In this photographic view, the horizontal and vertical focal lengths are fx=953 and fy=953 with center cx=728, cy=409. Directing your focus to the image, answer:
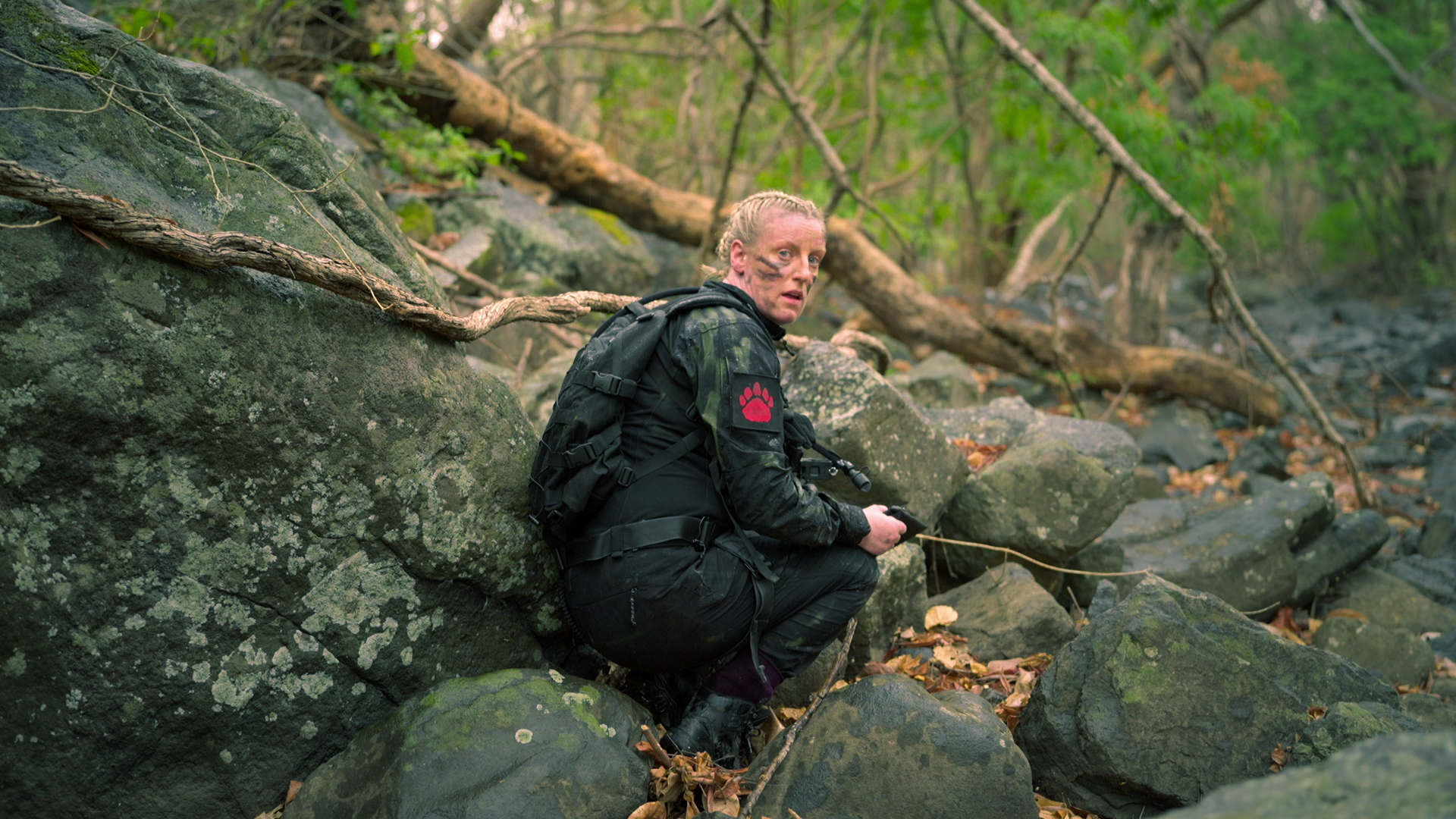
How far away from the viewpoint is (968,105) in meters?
14.5

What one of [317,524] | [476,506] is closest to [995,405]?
[476,506]

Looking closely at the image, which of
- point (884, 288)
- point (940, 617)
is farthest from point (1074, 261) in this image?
point (940, 617)

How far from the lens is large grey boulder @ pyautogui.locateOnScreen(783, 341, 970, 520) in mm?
4648

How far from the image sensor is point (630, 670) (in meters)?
3.73

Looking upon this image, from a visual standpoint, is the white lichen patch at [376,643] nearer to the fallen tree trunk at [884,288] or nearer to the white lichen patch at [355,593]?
the white lichen patch at [355,593]

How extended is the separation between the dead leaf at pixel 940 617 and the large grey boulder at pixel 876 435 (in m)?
Answer: 0.47

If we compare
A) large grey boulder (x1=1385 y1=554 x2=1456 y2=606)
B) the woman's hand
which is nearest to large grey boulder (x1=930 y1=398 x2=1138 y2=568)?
the woman's hand

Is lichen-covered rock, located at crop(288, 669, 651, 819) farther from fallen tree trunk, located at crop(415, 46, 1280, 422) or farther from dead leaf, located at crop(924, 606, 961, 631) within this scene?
fallen tree trunk, located at crop(415, 46, 1280, 422)

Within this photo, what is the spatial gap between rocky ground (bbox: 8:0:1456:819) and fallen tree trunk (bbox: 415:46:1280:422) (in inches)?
207

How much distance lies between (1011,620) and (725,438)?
6.92ft

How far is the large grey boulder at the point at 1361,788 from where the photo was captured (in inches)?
62.5

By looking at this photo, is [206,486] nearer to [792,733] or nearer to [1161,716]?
[792,733]

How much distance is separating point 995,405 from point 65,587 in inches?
215

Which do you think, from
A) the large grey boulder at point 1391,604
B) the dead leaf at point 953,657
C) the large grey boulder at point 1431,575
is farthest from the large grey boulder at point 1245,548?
the dead leaf at point 953,657
